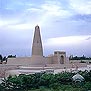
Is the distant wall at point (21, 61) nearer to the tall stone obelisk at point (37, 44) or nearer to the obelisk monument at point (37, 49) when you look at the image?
the obelisk monument at point (37, 49)

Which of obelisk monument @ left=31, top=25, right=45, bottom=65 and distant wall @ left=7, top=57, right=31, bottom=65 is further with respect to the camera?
distant wall @ left=7, top=57, right=31, bottom=65

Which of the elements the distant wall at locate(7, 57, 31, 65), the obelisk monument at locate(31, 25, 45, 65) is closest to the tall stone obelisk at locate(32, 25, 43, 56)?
the obelisk monument at locate(31, 25, 45, 65)

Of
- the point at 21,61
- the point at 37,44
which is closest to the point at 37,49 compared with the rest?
the point at 37,44

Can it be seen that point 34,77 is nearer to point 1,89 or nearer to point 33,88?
point 33,88

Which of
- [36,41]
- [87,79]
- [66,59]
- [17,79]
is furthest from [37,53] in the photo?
[17,79]

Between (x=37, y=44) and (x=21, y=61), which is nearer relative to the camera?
(x=37, y=44)

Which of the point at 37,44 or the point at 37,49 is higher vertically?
the point at 37,44

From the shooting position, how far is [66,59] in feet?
97.3

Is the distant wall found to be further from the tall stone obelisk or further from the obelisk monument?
the tall stone obelisk

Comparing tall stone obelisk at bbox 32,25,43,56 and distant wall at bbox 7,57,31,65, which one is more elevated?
tall stone obelisk at bbox 32,25,43,56

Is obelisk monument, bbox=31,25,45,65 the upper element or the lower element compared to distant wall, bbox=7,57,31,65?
upper

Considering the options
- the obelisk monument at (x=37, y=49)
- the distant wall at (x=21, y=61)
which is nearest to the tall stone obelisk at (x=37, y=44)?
the obelisk monument at (x=37, y=49)

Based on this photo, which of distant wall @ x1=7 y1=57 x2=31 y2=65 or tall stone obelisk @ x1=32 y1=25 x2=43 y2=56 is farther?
distant wall @ x1=7 y1=57 x2=31 y2=65

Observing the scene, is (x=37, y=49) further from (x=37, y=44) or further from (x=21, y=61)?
(x=21, y=61)
